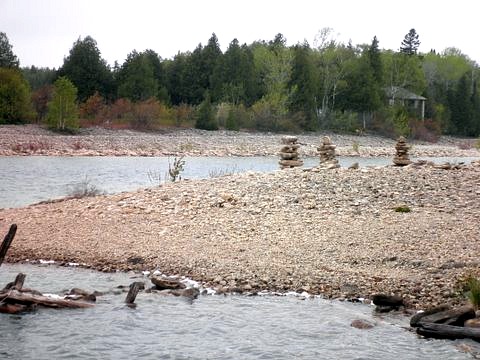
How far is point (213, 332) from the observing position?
34.0 feet

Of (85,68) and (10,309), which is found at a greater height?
(85,68)

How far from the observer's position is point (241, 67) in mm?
82188

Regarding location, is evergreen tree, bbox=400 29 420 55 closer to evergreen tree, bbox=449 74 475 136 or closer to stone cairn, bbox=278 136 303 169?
evergreen tree, bbox=449 74 475 136

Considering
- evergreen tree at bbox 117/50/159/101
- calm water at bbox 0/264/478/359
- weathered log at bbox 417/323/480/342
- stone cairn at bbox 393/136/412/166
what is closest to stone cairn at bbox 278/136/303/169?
stone cairn at bbox 393/136/412/166

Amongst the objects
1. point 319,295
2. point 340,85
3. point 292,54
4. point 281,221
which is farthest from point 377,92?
point 319,295

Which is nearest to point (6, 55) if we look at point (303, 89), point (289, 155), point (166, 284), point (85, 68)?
point (85, 68)

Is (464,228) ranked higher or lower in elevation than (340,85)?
lower

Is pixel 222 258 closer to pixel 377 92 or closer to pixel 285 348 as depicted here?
pixel 285 348

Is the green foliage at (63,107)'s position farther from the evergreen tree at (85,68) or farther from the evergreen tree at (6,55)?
the evergreen tree at (6,55)

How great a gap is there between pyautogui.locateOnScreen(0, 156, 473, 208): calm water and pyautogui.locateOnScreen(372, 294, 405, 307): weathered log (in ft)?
50.8

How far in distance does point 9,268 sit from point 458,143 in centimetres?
8009

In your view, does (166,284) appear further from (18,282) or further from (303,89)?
(303,89)

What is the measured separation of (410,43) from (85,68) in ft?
198

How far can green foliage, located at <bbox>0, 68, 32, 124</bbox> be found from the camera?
60803 millimetres
